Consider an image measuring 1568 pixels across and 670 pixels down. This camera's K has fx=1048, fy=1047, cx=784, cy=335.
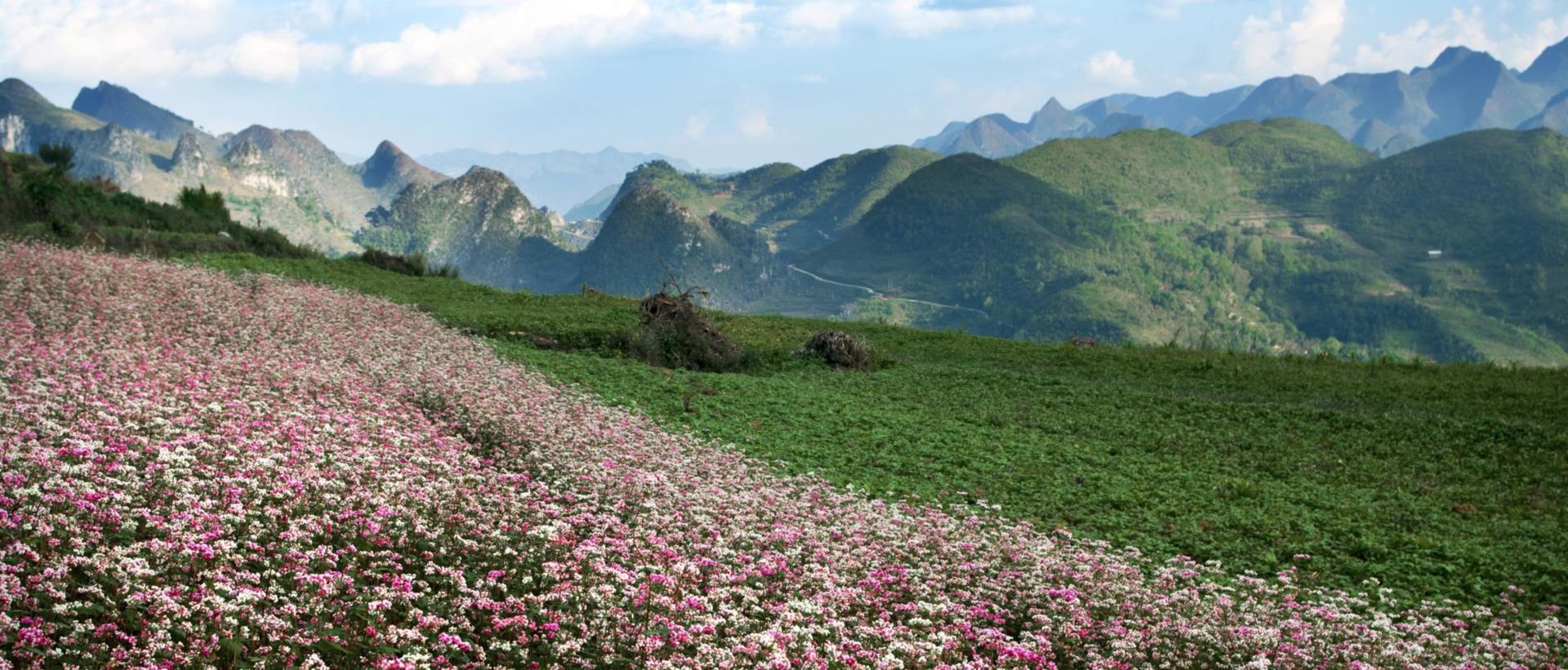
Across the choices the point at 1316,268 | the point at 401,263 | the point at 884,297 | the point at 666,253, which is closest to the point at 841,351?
the point at 401,263

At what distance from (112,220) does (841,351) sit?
23509 millimetres

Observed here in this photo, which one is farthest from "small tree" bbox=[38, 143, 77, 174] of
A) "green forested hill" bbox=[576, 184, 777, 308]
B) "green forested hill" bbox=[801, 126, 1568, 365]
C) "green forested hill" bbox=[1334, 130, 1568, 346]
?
"green forested hill" bbox=[1334, 130, 1568, 346]

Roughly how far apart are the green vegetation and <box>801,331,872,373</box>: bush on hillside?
1636cm

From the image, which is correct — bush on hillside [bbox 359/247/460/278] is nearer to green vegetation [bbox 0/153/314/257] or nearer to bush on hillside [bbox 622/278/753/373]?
green vegetation [bbox 0/153/314/257]

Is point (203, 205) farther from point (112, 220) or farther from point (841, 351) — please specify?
point (841, 351)

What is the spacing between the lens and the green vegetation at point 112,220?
2655 cm

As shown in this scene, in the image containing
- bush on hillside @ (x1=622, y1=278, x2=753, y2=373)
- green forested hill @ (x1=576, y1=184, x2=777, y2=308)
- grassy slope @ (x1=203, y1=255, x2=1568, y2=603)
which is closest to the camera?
grassy slope @ (x1=203, y1=255, x2=1568, y2=603)

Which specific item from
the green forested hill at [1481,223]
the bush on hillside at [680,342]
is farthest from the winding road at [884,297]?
the bush on hillside at [680,342]

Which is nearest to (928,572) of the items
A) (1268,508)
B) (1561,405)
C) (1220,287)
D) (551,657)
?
(551,657)

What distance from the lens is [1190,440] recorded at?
53.1 ft

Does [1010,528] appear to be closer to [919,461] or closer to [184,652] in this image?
[919,461]

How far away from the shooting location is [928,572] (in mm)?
8219

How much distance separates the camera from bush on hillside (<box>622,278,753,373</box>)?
21734 millimetres

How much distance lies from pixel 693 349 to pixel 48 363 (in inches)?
512
